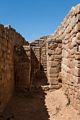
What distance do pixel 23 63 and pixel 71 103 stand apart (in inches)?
127

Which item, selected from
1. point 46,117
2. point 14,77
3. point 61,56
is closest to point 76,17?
point 61,56

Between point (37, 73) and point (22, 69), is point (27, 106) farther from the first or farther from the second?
point (37, 73)

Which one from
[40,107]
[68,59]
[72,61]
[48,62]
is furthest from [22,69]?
[72,61]

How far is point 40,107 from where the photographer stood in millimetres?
8664

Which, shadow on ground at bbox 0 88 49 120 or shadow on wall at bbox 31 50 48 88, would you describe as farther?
shadow on wall at bbox 31 50 48 88

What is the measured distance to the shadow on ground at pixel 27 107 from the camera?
7.68 m

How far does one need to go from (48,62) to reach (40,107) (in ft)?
7.93

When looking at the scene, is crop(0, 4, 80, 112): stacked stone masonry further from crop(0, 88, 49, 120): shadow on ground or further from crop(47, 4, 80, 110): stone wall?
crop(0, 88, 49, 120): shadow on ground

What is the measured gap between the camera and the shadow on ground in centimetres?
768

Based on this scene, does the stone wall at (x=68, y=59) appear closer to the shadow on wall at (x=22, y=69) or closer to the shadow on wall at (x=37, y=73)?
the shadow on wall at (x=22, y=69)

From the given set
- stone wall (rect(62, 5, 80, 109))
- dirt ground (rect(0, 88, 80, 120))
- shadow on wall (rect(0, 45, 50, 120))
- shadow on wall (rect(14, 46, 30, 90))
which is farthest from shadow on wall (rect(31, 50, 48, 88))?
stone wall (rect(62, 5, 80, 109))

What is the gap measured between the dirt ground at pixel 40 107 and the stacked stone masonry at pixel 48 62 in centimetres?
28

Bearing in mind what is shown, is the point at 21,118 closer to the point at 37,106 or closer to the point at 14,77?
the point at 37,106

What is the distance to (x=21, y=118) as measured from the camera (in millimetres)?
7570
